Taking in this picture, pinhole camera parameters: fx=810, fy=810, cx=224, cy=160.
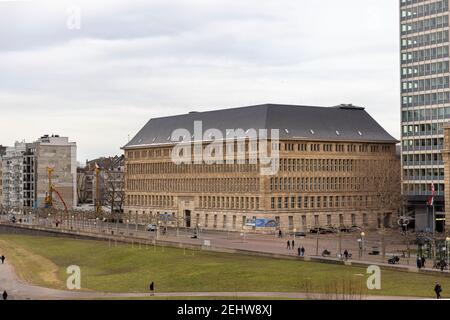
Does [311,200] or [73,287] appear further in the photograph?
[311,200]

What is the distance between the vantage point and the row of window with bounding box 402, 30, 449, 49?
110938 mm

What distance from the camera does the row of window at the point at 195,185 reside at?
122 m

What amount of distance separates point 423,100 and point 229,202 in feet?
108

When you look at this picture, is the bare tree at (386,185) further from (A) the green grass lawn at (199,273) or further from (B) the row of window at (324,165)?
(A) the green grass lawn at (199,273)

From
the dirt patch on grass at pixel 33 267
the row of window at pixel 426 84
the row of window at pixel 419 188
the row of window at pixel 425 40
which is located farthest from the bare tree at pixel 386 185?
the dirt patch on grass at pixel 33 267

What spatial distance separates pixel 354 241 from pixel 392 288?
46.9 m

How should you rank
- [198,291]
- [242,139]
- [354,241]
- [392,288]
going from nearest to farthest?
[392,288] → [198,291] → [354,241] → [242,139]

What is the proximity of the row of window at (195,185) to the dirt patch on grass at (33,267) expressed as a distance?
30492 millimetres

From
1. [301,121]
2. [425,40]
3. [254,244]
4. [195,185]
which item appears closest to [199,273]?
[254,244]

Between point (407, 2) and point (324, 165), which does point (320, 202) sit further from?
point (407, 2)

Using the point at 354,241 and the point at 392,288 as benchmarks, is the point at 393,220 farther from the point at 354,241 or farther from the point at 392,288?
the point at 392,288

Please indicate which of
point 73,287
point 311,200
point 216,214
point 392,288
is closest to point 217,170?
point 216,214

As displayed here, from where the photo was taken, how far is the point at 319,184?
124188 mm
